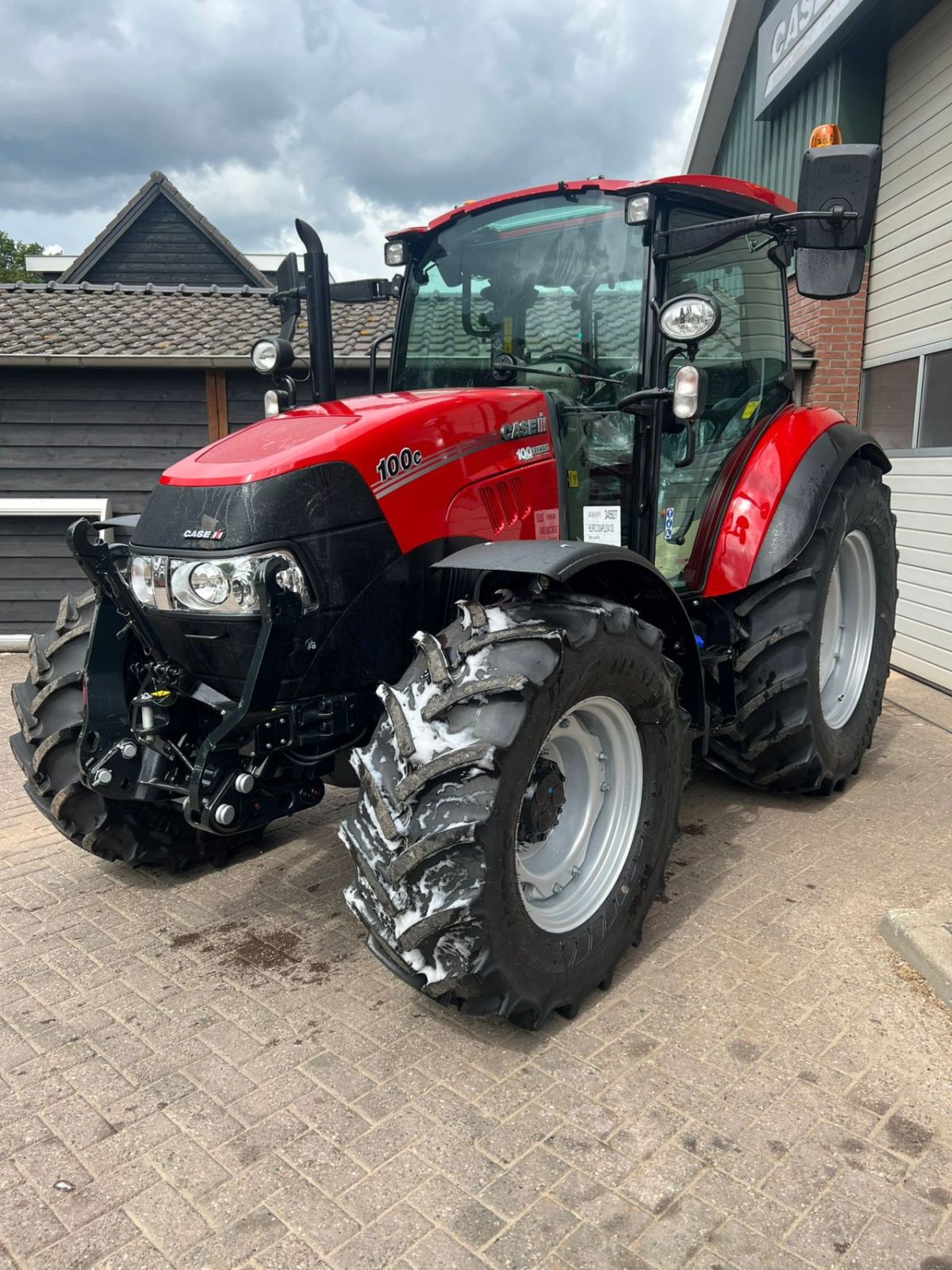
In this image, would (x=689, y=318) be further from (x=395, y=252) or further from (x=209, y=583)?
(x=209, y=583)

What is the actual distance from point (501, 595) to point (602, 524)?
0.82 meters

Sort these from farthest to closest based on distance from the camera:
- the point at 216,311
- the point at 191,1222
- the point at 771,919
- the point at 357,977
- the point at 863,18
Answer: the point at 216,311 < the point at 863,18 < the point at 771,919 < the point at 357,977 < the point at 191,1222

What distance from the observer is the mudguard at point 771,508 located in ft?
11.6

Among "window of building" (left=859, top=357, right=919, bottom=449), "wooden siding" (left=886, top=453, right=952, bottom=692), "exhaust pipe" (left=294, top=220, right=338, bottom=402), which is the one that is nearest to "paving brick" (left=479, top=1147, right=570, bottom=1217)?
"exhaust pipe" (left=294, top=220, right=338, bottom=402)

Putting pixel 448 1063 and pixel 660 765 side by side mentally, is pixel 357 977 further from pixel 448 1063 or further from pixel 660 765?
pixel 660 765

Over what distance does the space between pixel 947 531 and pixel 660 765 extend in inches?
168

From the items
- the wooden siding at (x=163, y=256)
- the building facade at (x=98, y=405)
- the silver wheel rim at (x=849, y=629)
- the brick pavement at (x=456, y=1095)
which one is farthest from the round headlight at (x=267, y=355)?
the wooden siding at (x=163, y=256)

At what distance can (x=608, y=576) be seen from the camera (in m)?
2.80

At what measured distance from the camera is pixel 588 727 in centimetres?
280

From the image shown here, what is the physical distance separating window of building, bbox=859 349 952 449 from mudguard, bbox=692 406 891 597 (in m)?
2.96

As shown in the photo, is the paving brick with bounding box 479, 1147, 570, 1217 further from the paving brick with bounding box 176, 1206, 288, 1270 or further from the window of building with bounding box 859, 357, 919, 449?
the window of building with bounding box 859, 357, 919, 449

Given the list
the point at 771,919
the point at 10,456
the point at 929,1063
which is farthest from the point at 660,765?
the point at 10,456

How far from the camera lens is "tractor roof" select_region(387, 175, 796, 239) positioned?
3.13 m

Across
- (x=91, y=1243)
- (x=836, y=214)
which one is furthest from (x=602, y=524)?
(x=91, y=1243)
